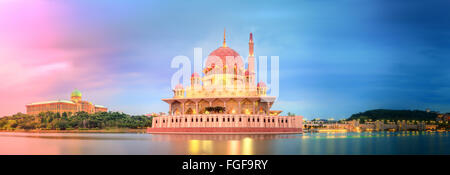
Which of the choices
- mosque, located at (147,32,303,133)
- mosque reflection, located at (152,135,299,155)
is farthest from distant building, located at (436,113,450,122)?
mosque reflection, located at (152,135,299,155)

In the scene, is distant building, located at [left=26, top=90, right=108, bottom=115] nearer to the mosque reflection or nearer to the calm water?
the calm water

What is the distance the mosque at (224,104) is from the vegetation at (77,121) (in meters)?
31.7

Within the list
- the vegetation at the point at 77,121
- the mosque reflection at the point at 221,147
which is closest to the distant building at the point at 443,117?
the vegetation at the point at 77,121

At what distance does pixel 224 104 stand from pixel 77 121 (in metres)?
53.5

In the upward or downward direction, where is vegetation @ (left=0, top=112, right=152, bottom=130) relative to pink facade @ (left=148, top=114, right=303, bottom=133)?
downward

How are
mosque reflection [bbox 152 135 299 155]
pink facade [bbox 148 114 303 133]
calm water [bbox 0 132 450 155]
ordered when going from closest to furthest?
mosque reflection [bbox 152 135 299 155] < calm water [bbox 0 132 450 155] < pink facade [bbox 148 114 303 133]

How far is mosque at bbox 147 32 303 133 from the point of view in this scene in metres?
78.5

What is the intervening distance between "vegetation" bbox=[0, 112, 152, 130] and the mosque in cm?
3174
